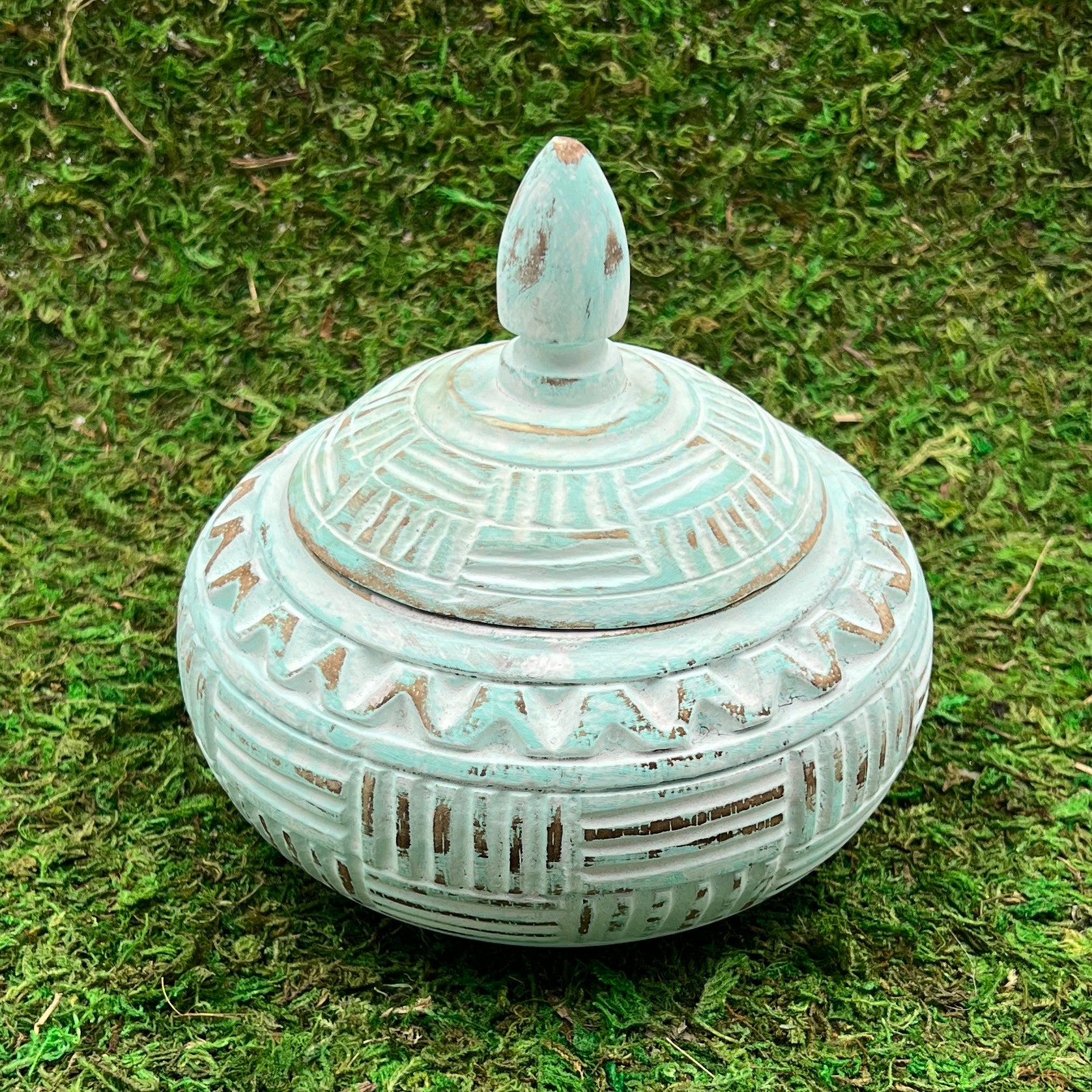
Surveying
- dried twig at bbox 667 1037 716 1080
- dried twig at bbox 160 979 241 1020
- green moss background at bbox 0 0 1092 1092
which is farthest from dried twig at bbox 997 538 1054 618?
dried twig at bbox 160 979 241 1020

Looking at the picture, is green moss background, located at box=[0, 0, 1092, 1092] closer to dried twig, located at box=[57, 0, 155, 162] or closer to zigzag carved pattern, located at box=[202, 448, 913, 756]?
dried twig, located at box=[57, 0, 155, 162]

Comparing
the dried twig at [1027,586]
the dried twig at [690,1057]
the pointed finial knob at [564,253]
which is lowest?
the dried twig at [690,1057]

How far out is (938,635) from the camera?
235cm

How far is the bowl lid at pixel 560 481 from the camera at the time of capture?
58.6 inches

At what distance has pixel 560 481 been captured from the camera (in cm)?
152

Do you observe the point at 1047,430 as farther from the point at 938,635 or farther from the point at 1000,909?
the point at 1000,909

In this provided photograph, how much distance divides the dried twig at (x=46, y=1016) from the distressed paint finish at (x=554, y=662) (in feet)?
1.28

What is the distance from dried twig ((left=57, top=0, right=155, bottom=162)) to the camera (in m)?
2.70

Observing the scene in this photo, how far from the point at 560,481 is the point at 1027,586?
1240 mm

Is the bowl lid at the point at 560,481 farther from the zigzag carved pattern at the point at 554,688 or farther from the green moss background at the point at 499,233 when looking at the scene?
the green moss background at the point at 499,233

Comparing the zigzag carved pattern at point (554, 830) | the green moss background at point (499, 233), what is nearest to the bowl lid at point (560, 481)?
the zigzag carved pattern at point (554, 830)

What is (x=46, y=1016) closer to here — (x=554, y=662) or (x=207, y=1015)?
(x=207, y=1015)

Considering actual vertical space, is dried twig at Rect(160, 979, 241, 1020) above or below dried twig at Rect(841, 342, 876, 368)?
below

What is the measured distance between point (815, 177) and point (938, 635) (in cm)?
98
